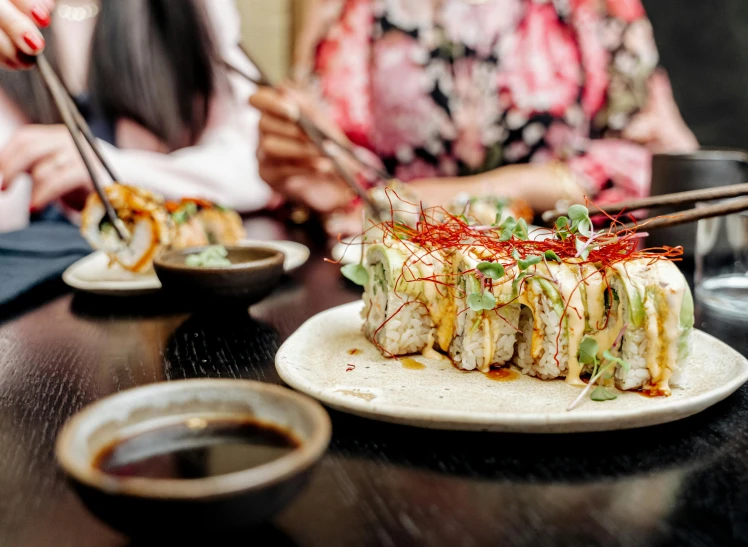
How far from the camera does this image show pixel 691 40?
10.6 feet

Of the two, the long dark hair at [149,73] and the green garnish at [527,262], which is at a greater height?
the long dark hair at [149,73]

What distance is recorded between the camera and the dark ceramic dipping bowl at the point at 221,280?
1.38 meters

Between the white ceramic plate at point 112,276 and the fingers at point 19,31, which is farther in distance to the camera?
the white ceramic plate at point 112,276

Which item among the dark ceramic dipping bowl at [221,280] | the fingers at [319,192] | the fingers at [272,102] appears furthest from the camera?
the fingers at [319,192]

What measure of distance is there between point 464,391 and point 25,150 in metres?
2.47

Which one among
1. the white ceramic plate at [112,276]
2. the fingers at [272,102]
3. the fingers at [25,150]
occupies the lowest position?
the white ceramic plate at [112,276]

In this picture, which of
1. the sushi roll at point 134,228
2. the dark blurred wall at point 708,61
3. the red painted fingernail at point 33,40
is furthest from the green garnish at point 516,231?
the dark blurred wall at point 708,61

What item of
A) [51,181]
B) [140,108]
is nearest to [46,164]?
[51,181]

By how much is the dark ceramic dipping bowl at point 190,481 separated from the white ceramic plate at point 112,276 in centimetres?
84

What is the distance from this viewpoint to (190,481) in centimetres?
64

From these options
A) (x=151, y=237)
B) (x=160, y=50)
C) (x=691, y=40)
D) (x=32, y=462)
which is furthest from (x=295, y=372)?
(x=691, y=40)

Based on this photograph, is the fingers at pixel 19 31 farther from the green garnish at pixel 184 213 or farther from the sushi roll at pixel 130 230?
the green garnish at pixel 184 213

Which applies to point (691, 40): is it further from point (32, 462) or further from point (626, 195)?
point (32, 462)

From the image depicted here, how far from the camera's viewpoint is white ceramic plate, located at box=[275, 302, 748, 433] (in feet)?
2.88
